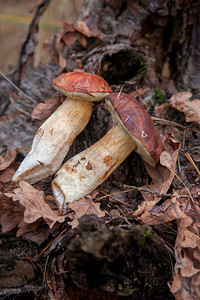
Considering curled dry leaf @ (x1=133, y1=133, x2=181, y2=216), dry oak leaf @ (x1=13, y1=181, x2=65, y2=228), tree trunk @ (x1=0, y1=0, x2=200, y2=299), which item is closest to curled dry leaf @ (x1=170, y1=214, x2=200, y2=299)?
tree trunk @ (x1=0, y1=0, x2=200, y2=299)

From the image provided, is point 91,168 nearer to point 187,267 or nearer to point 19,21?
point 187,267

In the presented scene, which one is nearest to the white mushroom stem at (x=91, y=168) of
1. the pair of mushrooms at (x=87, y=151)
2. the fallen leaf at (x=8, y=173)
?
the pair of mushrooms at (x=87, y=151)

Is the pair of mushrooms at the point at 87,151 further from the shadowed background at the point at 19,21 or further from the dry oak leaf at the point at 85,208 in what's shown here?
the shadowed background at the point at 19,21

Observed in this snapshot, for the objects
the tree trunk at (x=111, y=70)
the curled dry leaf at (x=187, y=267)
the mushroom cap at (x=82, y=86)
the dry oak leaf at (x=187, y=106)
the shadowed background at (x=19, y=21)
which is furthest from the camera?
the shadowed background at (x=19, y=21)

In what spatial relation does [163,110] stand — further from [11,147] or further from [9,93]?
[9,93]

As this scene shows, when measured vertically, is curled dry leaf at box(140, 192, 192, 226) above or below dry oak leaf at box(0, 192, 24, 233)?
below

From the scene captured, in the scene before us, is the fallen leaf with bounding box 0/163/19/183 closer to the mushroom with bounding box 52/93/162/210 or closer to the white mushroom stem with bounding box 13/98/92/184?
the white mushroom stem with bounding box 13/98/92/184
